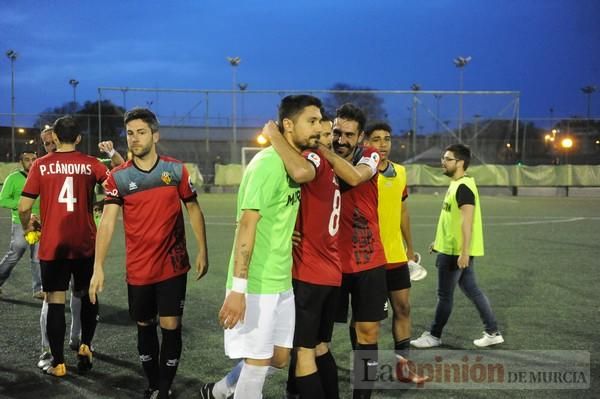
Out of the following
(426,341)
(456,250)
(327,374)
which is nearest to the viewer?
(327,374)

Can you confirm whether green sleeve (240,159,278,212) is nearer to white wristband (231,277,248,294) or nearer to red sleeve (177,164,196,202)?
white wristband (231,277,248,294)

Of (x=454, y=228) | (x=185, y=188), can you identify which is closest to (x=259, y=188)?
(x=185, y=188)

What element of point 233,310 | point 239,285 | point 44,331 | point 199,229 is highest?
point 199,229

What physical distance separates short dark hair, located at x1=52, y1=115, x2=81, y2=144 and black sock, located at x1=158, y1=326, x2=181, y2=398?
6.78 feet

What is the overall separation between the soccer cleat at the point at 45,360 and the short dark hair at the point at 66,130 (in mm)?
2033

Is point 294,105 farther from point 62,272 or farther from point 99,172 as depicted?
point 62,272

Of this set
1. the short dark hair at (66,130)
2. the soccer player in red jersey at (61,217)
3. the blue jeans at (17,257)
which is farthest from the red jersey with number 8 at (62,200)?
the blue jeans at (17,257)

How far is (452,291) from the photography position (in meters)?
6.14

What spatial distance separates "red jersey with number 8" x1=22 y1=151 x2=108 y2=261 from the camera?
5219 millimetres

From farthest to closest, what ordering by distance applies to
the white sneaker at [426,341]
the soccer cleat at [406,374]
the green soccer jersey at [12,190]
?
the green soccer jersey at [12,190] → the white sneaker at [426,341] → the soccer cleat at [406,374]

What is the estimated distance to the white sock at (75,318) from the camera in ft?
18.6

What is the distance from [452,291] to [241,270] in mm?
3488

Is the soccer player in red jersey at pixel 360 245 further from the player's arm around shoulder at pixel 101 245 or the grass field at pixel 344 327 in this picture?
the player's arm around shoulder at pixel 101 245

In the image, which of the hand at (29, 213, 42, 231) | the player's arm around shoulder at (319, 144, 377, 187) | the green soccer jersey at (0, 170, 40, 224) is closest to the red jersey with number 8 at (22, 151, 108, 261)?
the hand at (29, 213, 42, 231)
